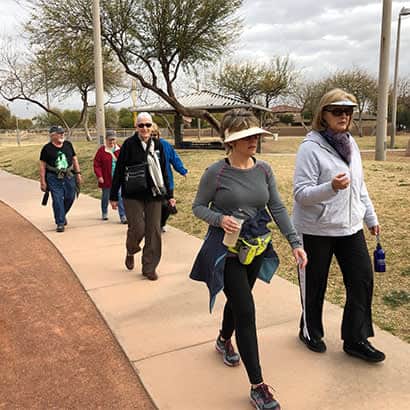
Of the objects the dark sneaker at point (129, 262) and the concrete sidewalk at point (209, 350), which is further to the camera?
the dark sneaker at point (129, 262)

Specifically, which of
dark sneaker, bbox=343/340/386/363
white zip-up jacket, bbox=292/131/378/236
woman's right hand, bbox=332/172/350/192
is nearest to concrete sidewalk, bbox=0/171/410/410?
dark sneaker, bbox=343/340/386/363

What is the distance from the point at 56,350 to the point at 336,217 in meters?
2.41

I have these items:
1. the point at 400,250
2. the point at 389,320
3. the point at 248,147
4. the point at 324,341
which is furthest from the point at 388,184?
the point at 248,147

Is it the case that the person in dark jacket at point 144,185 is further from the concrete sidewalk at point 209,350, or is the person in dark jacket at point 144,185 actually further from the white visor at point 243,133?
the white visor at point 243,133

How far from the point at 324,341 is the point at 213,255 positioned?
135 cm

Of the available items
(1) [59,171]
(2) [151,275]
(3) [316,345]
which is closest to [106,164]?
(1) [59,171]

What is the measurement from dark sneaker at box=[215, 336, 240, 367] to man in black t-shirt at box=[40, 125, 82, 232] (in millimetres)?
4985

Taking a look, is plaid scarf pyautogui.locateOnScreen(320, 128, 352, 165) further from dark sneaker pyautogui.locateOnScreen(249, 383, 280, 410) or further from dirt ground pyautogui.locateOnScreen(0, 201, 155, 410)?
dirt ground pyautogui.locateOnScreen(0, 201, 155, 410)

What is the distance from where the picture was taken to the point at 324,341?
3.59 meters

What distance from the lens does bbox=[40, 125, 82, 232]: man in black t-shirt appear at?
7.46 m

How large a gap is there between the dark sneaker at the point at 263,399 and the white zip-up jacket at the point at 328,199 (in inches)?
43.5

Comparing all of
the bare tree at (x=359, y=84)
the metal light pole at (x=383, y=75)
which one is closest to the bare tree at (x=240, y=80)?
the bare tree at (x=359, y=84)

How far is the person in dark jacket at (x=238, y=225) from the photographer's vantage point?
2.74 meters

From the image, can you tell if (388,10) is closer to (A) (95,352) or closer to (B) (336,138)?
(B) (336,138)
